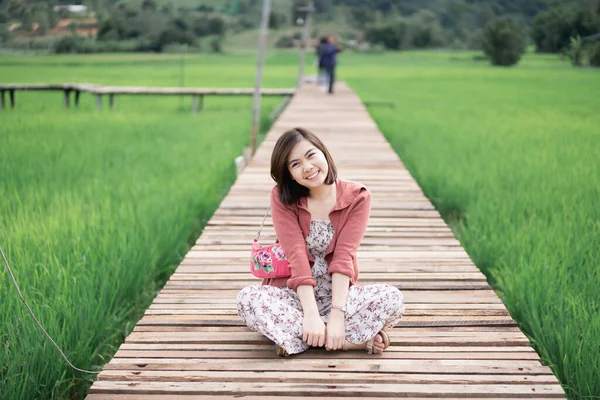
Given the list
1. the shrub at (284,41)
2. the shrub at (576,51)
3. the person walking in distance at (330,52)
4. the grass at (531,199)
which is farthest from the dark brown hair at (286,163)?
the shrub at (284,41)

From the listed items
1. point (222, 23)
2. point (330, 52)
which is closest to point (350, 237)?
point (330, 52)

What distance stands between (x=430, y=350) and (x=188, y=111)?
10.5 meters

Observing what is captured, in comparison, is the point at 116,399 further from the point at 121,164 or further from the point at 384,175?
the point at 121,164

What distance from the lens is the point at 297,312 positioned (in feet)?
6.84

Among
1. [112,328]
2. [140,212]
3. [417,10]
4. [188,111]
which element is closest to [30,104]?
[188,111]

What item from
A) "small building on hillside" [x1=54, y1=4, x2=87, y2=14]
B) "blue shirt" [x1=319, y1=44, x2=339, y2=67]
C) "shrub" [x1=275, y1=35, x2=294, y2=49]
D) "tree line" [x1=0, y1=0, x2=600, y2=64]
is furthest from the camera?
"shrub" [x1=275, y1=35, x2=294, y2=49]

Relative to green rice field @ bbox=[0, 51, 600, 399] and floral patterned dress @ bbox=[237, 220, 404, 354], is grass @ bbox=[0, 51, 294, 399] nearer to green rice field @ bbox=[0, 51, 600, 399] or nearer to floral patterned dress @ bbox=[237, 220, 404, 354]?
green rice field @ bbox=[0, 51, 600, 399]

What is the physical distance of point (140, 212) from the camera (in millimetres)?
3900

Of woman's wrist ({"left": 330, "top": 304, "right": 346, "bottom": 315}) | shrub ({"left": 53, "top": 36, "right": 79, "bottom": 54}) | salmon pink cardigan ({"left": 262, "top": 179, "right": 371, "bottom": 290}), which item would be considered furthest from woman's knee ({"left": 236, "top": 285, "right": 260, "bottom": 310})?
shrub ({"left": 53, "top": 36, "right": 79, "bottom": 54})

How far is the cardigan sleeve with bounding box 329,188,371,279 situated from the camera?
2.09 m

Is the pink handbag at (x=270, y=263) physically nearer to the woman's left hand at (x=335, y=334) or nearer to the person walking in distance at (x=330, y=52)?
the woman's left hand at (x=335, y=334)

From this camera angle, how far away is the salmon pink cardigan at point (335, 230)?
209 centimetres

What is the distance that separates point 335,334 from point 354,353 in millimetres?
103

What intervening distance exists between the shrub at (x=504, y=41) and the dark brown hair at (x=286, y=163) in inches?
945
